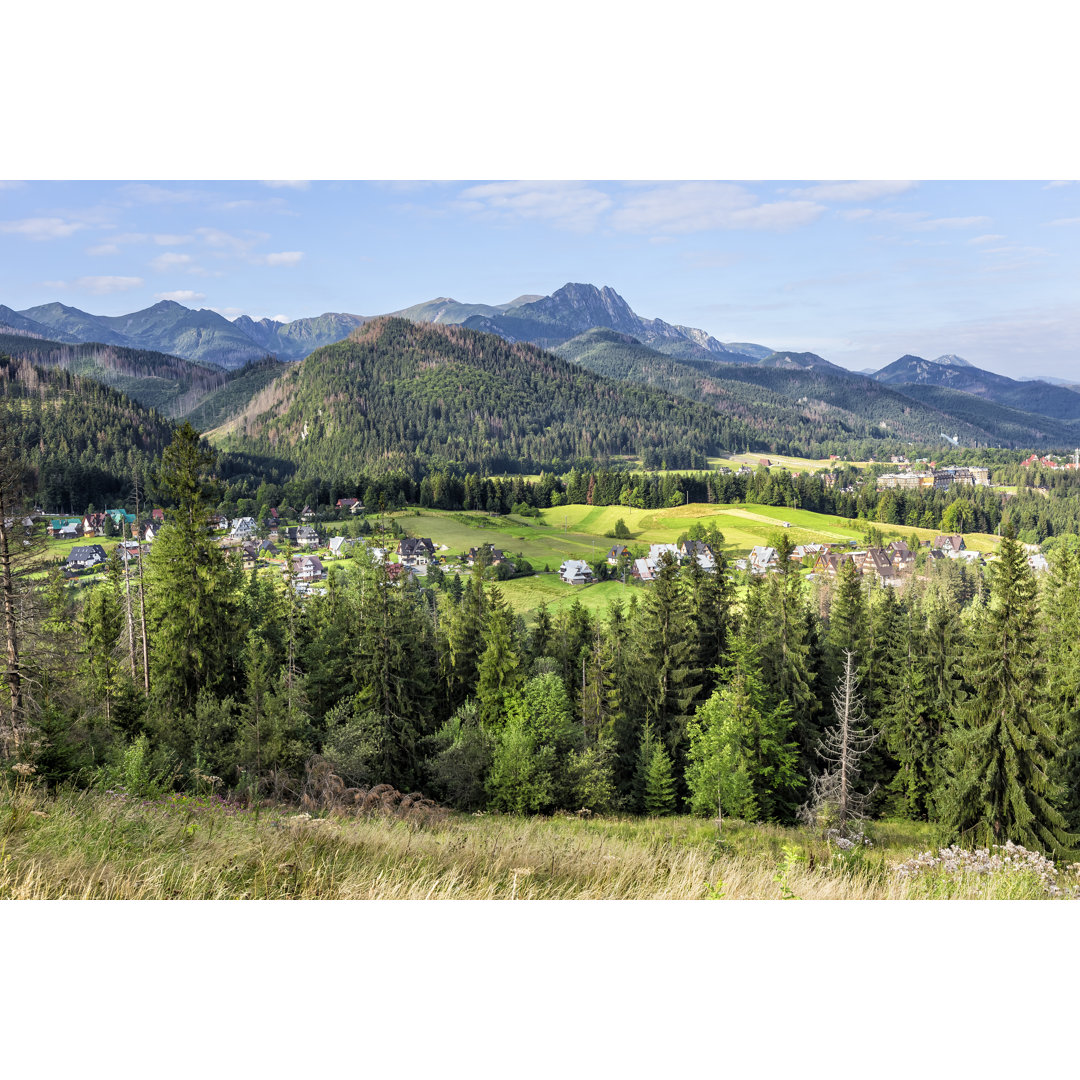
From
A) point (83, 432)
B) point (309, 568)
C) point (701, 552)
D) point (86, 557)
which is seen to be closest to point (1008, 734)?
point (701, 552)

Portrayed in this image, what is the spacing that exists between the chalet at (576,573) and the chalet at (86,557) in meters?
46.3

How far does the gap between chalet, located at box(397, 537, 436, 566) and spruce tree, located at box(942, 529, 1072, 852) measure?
58642mm

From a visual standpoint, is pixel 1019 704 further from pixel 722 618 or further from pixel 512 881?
pixel 512 881

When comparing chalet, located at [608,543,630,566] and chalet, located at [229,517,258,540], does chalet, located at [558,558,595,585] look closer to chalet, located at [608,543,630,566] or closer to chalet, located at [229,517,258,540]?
chalet, located at [608,543,630,566]

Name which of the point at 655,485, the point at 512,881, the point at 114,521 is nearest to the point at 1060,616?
the point at 512,881

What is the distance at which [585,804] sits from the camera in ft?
70.0

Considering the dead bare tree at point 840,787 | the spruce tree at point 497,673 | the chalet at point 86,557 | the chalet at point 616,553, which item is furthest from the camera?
the chalet at point 616,553

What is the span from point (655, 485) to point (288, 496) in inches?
2919

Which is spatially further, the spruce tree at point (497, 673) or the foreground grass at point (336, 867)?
the spruce tree at point (497, 673)

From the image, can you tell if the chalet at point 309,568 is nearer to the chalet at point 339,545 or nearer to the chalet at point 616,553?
the chalet at point 339,545

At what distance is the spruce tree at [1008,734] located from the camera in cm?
1781

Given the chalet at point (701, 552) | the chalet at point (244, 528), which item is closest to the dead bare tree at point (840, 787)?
the chalet at point (701, 552)

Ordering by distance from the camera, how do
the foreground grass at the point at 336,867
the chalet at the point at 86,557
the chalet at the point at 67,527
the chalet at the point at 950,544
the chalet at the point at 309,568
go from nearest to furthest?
the foreground grass at the point at 336,867, the chalet at the point at 86,557, the chalet at the point at 309,568, the chalet at the point at 67,527, the chalet at the point at 950,544

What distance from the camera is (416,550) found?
3004 inches
